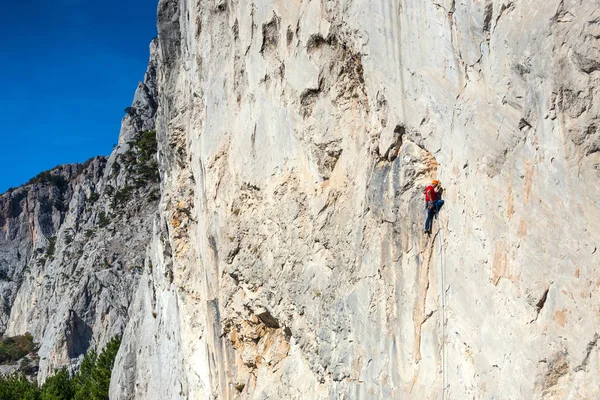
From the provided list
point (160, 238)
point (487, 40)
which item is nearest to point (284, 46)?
point (487, 40)

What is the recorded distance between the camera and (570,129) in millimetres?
7387

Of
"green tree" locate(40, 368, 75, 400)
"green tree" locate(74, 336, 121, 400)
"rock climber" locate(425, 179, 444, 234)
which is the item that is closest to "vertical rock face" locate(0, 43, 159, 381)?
"green tree" locate(74, 336, 121, 400)

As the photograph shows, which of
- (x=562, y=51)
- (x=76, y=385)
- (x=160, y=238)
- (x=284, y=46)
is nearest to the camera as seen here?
(x=562, y=51)

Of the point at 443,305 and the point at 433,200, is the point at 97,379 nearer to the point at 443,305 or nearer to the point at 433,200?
the point at 443,305

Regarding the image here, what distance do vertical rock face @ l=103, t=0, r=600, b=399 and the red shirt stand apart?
264mm

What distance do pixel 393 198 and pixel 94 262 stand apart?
56.4 metres

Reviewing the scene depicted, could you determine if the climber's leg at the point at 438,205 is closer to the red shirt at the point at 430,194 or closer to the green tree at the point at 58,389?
the red shirt at the point at 430,194

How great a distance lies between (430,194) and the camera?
9.73 metres

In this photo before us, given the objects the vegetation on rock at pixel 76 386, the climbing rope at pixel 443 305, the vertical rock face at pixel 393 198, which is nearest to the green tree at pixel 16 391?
the vegetation on rock at pixel 76 386

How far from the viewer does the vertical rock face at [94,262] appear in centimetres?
6025

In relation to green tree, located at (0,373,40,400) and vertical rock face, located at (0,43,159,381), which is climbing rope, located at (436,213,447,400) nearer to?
green tree, located at (0,373,40,400)

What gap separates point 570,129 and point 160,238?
20.3 metres

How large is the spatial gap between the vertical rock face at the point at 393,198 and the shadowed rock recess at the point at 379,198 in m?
0.04

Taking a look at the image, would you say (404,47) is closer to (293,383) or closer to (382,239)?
(382,239)
